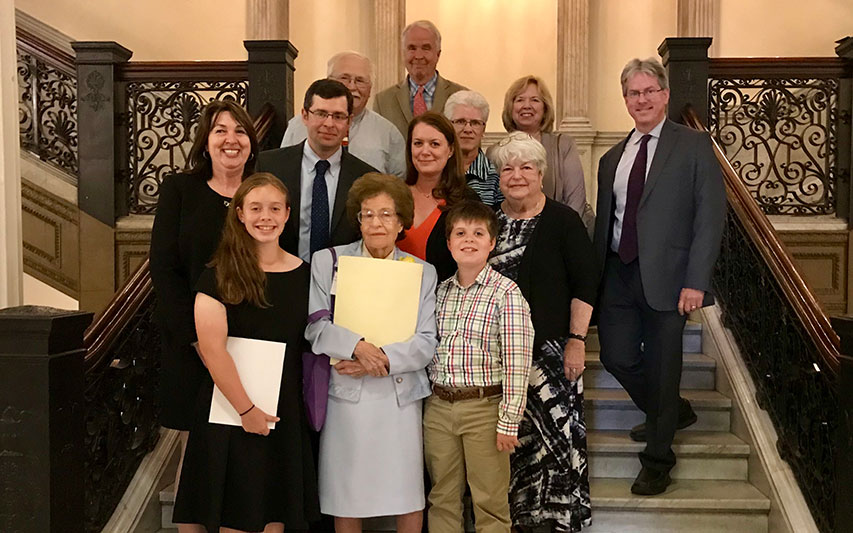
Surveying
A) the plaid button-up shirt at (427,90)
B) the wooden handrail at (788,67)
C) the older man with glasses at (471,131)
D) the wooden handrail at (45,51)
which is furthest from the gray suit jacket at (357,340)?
the wooden handrail at (45,51)

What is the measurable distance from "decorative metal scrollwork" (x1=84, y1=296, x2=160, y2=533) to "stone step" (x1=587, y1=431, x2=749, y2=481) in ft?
6.55

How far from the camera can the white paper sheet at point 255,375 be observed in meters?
2.62

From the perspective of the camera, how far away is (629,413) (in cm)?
398

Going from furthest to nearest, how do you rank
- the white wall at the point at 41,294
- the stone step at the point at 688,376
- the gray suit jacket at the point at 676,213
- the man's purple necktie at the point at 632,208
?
the white wall at the point at 41,294 < the stone step at the point at 688,376 < the man's purple necktie at the point at 632,208 < the gray suit jacket at the point at 676,213

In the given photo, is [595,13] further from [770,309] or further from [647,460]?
[647,460]

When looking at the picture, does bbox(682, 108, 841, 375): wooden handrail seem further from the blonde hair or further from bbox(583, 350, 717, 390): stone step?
the blonde hair

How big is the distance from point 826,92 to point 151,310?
188 inches

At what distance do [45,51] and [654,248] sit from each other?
190 inches

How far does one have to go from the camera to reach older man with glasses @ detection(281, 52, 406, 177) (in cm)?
365

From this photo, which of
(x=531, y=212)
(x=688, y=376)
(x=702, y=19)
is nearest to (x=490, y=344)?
(x=531, y=212)

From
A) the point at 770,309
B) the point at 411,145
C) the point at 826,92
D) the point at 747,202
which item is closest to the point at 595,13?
the point at 826,92

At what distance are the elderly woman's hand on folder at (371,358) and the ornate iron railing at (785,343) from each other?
5.55 feet

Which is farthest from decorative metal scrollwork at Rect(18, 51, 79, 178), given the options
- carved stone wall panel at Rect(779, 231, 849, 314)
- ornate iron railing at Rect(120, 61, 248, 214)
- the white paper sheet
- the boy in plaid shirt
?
carved stone wall panel at Rect(779, 231, 849, 314)

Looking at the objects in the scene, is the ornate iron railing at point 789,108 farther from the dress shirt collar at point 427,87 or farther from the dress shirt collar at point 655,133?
the dress shirt collar at point 655,133
